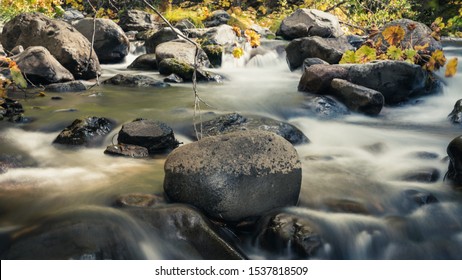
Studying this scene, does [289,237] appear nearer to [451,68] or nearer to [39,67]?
[451,68]

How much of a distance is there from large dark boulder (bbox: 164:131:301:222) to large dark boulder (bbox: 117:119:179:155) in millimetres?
1313

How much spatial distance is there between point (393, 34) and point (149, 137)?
671 cm

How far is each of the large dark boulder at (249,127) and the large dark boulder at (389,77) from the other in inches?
108

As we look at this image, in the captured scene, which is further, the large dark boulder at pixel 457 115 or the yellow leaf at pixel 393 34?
the yellow leaf at pixel 393 34

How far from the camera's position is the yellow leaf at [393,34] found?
358 inches

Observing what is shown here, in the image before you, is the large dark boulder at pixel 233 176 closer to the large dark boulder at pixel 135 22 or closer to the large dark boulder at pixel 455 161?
the large dark boulder at pixel 455 161

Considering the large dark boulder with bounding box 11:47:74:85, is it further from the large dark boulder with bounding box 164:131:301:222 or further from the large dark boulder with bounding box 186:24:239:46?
the large dark boulder with bounding box 164:131:301:222

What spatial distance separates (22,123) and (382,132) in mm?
5327

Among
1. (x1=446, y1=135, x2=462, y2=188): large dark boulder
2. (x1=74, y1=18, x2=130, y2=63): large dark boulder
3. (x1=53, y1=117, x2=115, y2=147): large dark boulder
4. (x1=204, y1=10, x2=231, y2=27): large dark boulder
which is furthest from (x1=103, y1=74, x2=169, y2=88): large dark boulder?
(x1=204, y1=10, x2=231, y2=27): large dark boulder

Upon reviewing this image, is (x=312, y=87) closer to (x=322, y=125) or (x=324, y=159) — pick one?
(x=322, y=125)

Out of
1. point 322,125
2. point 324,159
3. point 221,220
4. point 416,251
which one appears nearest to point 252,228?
point 221,220

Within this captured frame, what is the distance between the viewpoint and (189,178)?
3.40 metres

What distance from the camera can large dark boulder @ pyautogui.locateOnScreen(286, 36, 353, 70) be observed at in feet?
33.2

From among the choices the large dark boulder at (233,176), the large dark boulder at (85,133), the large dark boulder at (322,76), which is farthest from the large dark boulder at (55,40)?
the large dark boulder at (233,176)
